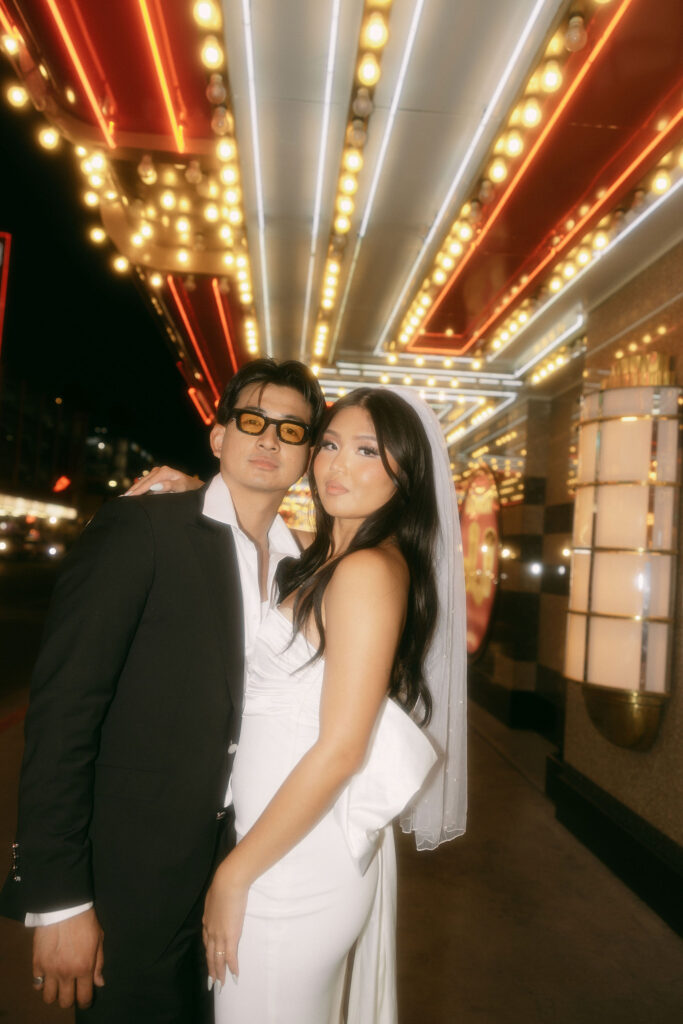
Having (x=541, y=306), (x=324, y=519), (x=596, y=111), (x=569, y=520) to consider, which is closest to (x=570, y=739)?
(x=569, y=520)

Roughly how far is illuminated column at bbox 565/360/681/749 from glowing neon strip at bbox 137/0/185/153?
9.07 feet

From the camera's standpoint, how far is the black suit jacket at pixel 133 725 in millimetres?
1549

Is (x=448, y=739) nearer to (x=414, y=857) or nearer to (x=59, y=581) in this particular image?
(x=59, y=581)

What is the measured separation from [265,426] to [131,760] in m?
1.03

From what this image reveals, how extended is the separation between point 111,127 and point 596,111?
7.50 feet

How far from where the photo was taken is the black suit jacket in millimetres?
1549

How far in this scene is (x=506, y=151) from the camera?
3.31 meters

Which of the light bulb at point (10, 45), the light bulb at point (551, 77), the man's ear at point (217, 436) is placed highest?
the light bulb at point (10, 45)

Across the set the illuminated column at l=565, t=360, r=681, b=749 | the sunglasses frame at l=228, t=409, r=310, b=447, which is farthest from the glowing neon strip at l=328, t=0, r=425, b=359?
the illuminated column at l=565, t=360, r=681, b=749

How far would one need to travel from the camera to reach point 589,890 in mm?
4035

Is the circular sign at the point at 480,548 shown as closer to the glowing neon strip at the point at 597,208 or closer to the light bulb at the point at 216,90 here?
the glowing neon strip at the point at 597,208

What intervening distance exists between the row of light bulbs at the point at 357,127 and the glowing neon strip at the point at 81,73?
116 cm

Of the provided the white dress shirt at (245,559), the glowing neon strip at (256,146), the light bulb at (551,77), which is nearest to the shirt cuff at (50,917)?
the white dress shirt at (245,559)

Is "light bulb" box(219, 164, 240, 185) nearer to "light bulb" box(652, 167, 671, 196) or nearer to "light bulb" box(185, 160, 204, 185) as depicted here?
"light bulb" box(185, 160, 204, 185)
